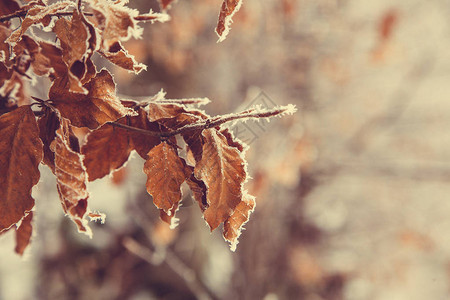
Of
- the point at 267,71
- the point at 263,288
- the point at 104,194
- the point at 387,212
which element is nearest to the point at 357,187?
the point at 387,212

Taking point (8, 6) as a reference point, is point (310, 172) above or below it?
below

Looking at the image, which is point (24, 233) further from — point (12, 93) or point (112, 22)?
point (112, 22)

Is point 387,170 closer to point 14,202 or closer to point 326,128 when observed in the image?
point 326,128

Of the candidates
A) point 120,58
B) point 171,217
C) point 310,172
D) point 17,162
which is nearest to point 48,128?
point 17,162

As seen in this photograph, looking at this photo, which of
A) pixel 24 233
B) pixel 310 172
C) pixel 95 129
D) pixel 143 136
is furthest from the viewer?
pixel 310 172

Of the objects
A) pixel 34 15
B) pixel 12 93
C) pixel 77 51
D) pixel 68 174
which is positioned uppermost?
pixel 12 93

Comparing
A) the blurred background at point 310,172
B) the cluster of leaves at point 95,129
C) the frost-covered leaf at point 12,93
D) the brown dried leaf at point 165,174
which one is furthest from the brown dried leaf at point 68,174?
the blurred background at point 310,172

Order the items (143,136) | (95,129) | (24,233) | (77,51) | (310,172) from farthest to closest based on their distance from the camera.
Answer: (310,172)
(24,233)
(143,136)
(95,129)
(77,51)
